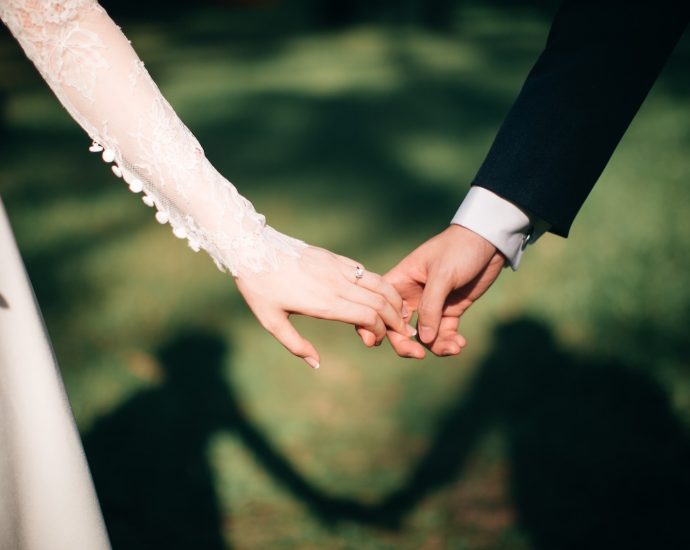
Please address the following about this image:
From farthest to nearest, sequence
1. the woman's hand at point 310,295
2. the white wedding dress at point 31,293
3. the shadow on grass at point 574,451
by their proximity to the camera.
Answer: the shadow on grass at point 574,451 → the woman's hand at point 310,295 → the white wedding dress at point 31,293

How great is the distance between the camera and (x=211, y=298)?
285cm

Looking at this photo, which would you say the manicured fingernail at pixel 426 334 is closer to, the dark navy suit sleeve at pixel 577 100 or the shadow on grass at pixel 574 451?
the dark navy suit sleeve at pixel 577 100

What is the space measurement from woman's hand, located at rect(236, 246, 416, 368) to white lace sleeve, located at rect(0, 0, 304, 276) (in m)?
0.03

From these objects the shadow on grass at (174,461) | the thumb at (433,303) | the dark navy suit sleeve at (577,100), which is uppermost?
the dark navy suit sleeve at (577,100)

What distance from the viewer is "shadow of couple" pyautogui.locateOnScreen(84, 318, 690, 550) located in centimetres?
171

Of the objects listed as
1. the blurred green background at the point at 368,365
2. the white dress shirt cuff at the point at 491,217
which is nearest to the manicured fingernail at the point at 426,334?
the white dress shirt cuff at the point at 491,217

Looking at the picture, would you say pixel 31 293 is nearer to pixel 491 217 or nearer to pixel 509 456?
pixel 491 217

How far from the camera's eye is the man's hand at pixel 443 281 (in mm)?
1258

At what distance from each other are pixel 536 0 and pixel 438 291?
8870 millimetres

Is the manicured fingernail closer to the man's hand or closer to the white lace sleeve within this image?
the man's hand

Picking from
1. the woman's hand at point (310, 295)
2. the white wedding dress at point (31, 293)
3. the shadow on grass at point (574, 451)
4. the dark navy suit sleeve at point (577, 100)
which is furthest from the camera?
the shadow on grass at point (574, 451)

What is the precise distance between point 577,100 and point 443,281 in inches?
18.4

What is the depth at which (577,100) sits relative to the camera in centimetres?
124

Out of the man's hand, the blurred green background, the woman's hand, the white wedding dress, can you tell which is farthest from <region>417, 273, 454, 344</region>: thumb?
the blurred green background
